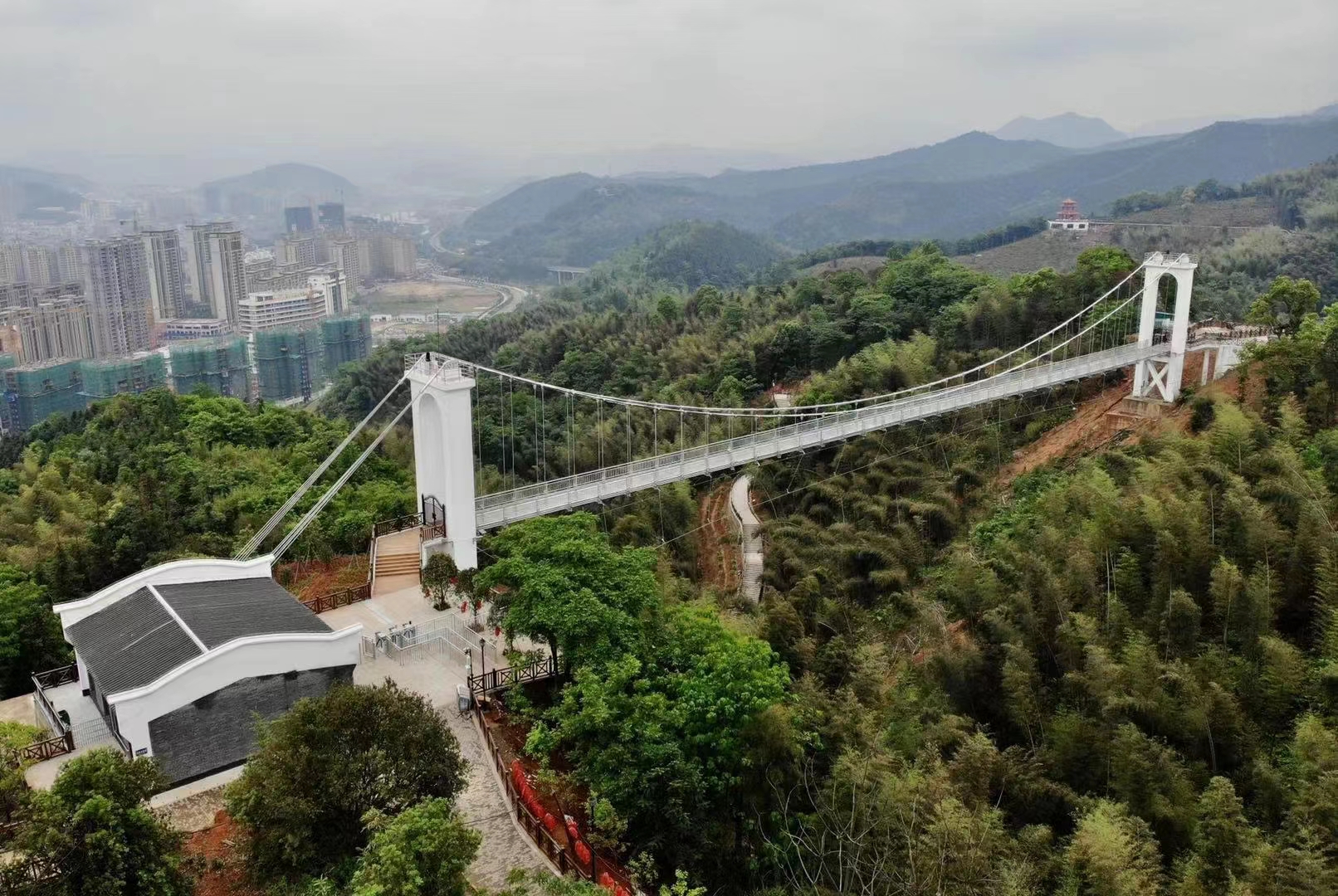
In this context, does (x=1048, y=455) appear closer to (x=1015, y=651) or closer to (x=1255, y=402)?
(x=1255, y=402)

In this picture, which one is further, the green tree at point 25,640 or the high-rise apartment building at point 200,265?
the high-rise apartment building at point 200,265

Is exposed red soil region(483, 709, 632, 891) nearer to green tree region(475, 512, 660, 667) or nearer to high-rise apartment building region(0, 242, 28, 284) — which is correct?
green tree region(475, 512, 660, 667)

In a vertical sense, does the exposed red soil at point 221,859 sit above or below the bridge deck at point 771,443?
below

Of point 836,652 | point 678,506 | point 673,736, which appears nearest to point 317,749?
point 673,736

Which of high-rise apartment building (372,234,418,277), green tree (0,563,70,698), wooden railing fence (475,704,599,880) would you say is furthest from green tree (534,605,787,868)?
high-rise apartment building (372,234,418,277)

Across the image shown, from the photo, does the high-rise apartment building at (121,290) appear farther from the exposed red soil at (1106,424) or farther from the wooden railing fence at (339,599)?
the exposed red soil at (1106,424)

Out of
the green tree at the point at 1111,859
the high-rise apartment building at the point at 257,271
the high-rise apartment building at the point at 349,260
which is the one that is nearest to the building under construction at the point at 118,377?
the high-rise apartment building at the point at 257,271
